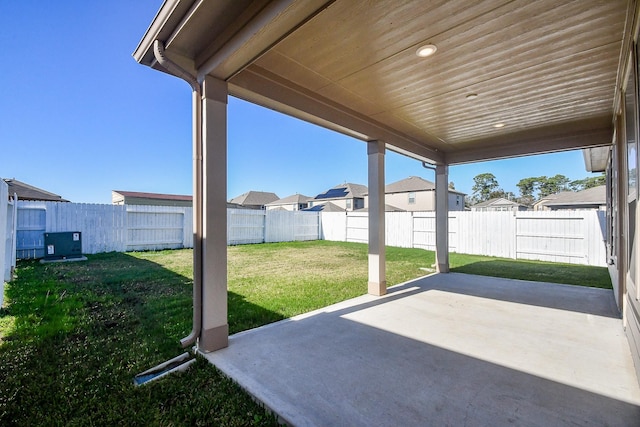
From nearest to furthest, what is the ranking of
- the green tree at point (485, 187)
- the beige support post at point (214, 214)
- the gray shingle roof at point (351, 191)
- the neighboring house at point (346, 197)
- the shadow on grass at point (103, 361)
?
1. the shadow on grass at point (103, 361)
2. the beige support post at point (214, 214)
3. the neighboring house at point (346, 197)
4. the gray shingle roof at point (351, 191)
5. the green tree at point (485, 187)

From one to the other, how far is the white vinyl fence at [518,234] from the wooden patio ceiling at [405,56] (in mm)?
5369

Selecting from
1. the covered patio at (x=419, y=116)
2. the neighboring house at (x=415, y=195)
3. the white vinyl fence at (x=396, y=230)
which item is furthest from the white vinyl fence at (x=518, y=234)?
the neighboring house at (x=415, y=195)

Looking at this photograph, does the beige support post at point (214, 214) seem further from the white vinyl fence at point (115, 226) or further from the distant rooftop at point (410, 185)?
the distant rooftop at point (410, 185)

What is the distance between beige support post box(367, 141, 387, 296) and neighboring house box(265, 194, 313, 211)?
25.6 metres

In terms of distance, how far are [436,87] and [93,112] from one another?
535 inches

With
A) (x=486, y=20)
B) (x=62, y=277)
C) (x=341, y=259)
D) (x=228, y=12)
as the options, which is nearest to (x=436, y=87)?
(x=486, y=20)

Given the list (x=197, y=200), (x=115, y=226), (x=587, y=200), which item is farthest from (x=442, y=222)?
(x=587, y=200)

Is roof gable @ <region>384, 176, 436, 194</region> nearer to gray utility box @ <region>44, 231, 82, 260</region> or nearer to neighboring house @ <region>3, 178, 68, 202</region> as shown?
gray utility box @ <region>44, 231, 82, 260</region>

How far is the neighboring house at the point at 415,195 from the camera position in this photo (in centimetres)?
2264

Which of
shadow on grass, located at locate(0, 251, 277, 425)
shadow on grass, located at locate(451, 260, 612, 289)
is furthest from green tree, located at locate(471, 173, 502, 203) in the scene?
shadow on grass, located at locate(0, 251, 277, 425)

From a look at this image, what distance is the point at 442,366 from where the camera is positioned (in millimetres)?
2449

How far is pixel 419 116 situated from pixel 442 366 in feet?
11.3

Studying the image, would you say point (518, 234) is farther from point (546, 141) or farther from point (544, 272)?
point (546, 141)

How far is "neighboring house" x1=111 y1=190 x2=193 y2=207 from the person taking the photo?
22.7 meters
